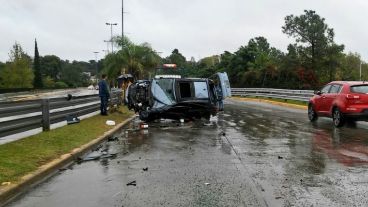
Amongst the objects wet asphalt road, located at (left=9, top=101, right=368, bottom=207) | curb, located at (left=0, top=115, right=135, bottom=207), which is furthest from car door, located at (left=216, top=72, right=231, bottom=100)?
curb, located at (left=0, top=115, right=135, bottom=207)

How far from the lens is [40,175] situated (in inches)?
336

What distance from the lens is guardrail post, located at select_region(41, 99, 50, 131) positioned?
45.7 feet

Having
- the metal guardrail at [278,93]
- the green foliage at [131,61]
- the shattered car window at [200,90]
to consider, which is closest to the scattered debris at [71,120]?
the shattered car window at [200,90]

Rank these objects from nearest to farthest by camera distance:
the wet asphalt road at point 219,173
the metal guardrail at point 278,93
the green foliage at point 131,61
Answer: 1. the wet asphalt road at point 219,173
2. the metal guardrail at point 278,93
3. the green foliage at point 131,61

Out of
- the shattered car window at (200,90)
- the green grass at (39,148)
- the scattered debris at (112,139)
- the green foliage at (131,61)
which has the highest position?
the green foliage at (131,61)

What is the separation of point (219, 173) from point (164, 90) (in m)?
11.0

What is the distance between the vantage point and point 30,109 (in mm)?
13055

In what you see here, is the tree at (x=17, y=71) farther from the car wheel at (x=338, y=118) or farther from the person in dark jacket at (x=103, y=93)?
the car wheel at (x=338, y=118)

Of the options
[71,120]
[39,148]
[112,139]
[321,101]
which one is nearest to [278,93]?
[321,101]

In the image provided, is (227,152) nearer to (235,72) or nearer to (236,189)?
(236,189)

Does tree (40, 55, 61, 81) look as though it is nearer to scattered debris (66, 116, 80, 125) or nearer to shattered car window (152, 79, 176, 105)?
shattered car window (152, 79, 176, 105)

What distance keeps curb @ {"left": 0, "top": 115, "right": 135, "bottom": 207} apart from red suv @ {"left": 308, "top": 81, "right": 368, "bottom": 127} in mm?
8656

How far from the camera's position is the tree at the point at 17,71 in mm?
75875

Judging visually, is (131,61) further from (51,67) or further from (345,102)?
(51,67)
